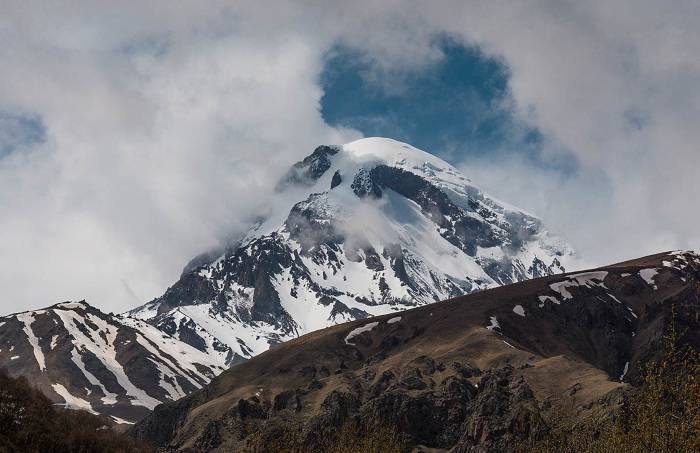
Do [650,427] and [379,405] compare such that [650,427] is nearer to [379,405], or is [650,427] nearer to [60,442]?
[60,442]

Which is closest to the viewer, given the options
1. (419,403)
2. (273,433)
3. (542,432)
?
(542,432)

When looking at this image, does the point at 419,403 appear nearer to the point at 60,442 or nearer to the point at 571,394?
the point at 571,394

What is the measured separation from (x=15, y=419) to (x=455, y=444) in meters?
118

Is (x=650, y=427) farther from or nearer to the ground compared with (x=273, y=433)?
nearer to the ground

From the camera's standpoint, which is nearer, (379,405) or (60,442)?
(60,442)

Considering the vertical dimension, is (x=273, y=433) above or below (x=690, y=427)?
above

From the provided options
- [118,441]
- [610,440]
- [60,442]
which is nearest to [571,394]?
[118,441]

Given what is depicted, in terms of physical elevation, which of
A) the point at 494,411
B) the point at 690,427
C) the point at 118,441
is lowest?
the point at 690,427

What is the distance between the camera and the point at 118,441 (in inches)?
4941

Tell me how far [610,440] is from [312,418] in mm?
151469

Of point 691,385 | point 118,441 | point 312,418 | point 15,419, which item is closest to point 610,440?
point 691,385

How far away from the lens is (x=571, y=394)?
18500cm

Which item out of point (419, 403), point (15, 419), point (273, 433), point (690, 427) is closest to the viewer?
point (690, 427)

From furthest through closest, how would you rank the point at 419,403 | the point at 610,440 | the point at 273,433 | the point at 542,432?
the point at 419,403 → the point at 273,433 → the point at 542,432 → the point at 610,440
